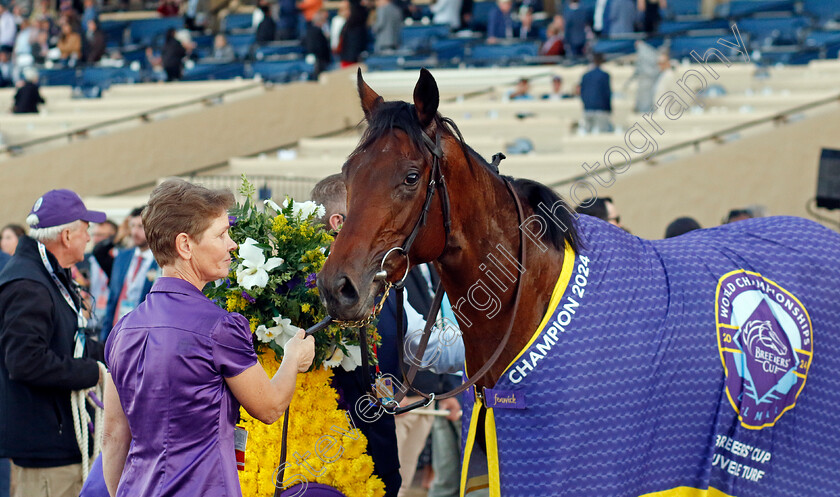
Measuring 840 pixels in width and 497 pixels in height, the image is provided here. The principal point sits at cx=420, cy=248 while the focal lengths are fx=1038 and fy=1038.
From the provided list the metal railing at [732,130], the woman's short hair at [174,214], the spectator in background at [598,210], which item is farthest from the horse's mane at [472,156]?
the metal railing at [732,130]

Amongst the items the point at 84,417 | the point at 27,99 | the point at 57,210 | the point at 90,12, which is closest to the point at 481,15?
the point at 27,99

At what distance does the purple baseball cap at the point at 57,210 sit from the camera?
482 cm

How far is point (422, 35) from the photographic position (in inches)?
747

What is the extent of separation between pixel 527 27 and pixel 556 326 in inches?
Answer: 580

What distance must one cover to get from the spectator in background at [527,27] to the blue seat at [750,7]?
10.3 feet

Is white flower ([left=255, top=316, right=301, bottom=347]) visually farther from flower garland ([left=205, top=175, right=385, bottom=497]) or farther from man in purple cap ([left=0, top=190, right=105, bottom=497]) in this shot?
man in purple cap ([left=0, top=190, right=105, bottom=497])

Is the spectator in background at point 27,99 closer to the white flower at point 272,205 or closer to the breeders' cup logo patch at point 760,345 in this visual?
the white flower at point 272,205

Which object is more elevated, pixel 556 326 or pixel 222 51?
pixel 556 326

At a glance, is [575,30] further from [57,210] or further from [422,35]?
[57,210]

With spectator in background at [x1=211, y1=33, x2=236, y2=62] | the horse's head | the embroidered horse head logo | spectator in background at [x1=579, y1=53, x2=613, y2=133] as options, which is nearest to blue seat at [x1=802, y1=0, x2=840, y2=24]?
spectator in background at [x1=579, y1=53, x2=613, y2=133]

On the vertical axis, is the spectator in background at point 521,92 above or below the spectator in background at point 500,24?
below

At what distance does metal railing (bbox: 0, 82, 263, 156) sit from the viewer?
48.1ft

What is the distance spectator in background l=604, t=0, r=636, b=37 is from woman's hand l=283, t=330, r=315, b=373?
13.6 metres

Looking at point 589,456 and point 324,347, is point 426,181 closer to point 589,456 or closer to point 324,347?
point 324,347
